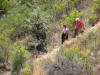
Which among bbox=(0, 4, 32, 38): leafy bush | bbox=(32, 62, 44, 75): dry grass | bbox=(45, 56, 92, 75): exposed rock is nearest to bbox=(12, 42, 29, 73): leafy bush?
bbox=(32, 62, 44, 75): dry grass

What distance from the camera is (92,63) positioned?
243 inches

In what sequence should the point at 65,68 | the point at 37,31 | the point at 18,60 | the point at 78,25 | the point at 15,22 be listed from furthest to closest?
the point at 15,22
the point at 37,31
the point at 78,25
the point at 18,60
the point at 65,68

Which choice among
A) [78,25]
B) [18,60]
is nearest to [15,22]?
[78,25]

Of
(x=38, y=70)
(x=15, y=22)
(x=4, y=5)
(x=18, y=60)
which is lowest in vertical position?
(x=15, y=22)

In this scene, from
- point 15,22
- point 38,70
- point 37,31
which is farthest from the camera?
point 15,22

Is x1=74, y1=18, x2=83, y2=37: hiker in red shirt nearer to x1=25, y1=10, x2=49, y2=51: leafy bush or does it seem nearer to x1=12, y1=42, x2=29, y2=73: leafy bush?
x1=25, y1=10, x2=49, y2=51: leafy bush

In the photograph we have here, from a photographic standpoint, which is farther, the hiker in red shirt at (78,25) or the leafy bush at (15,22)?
the leafy bush at (15,22)

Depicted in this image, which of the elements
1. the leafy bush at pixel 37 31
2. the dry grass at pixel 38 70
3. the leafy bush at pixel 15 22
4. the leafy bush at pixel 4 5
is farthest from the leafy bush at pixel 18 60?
the leafy bush at pixel 4 5

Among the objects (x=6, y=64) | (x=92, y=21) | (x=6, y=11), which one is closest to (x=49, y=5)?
(x=6, y=11)

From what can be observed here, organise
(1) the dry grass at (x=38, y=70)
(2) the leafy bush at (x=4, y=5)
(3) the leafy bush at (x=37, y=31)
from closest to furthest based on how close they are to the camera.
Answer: (1) the dry grass at (x=38, y=70), (3) the leafy bush at (x=37, y=31), (2) the leafy bush at (x=4, y=5)

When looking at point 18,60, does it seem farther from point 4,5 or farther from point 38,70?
point 4,5

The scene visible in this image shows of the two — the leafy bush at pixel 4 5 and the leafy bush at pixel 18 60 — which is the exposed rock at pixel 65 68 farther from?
the leafy bush at pixel 4 5

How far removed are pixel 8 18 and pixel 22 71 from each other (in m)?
8.65

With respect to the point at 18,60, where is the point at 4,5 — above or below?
above
